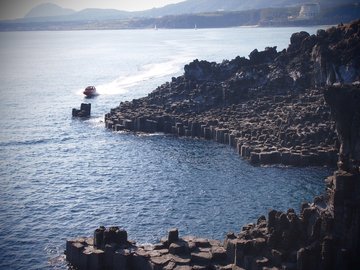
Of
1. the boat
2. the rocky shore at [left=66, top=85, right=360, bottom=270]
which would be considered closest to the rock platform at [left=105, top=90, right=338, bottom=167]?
the boat

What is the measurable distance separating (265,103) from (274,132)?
813 inches

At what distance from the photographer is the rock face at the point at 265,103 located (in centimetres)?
10562

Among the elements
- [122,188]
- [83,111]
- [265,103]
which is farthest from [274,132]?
[83,111]

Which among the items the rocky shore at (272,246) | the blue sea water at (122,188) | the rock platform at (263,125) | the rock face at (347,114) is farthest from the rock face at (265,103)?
the rocky shore at (272,246)

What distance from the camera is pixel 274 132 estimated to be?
11256cm

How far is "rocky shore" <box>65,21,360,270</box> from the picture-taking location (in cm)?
5400

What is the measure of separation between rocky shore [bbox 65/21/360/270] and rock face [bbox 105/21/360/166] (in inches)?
9.5

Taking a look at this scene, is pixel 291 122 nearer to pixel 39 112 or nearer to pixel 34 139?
pixel 34 139

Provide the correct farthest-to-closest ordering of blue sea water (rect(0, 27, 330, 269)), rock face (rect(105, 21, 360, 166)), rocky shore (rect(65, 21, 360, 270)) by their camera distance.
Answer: rock face (rect(105, 21, 360, 166)), blue sea water (rect(0, 27, 330, 269)), rocky shore (rect(65, 21, 360, 270))

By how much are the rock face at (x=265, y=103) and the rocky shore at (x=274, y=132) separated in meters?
0.24

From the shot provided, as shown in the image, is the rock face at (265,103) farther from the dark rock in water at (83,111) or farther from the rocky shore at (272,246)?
the rocky shore at (272,246)

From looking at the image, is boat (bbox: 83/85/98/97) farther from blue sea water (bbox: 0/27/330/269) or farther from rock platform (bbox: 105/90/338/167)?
blue sea water (bbox: 0/27/330/269)

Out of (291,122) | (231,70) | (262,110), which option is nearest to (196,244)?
(291,122)

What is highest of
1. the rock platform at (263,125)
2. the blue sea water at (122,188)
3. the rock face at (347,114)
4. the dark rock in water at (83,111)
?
the rock face at (347,114)
